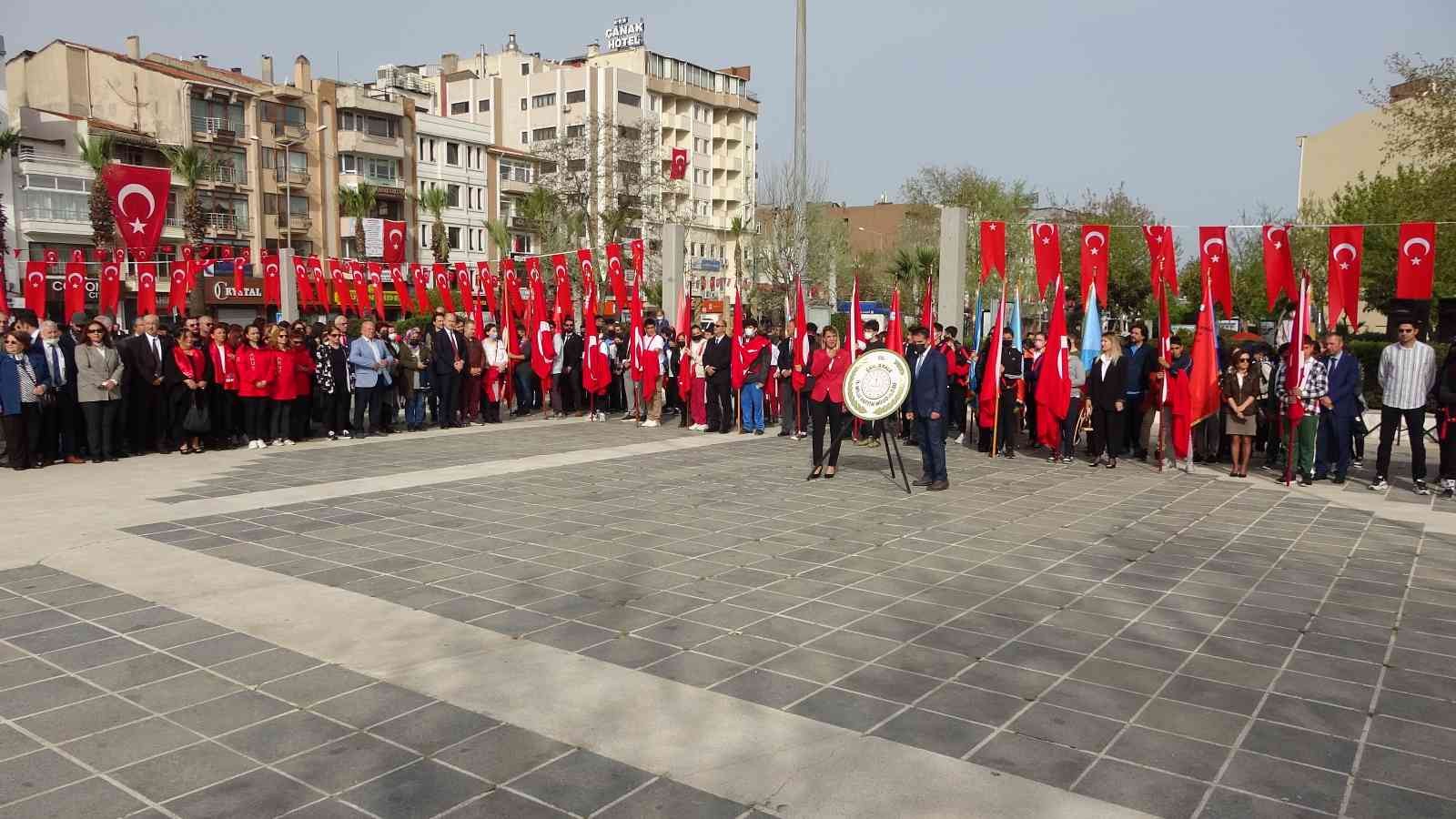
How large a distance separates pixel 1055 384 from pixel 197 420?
11.7 metres

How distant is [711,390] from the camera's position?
685 inches

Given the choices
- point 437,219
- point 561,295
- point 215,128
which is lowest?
point 561,295

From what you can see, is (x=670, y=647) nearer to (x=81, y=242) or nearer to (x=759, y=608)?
(x=759, y=608)

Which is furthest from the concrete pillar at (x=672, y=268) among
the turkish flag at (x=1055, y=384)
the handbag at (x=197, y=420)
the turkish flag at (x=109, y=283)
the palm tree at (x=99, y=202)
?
the palm tree at (x=99, y=202)

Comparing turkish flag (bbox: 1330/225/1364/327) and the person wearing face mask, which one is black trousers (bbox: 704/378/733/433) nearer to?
the person wearing face mask

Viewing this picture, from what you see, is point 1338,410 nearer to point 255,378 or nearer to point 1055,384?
point 1055,384

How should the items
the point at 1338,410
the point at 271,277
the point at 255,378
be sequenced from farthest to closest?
the point at 271,277 → the point at 255,378 → the point at 1338,410

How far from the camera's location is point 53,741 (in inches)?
175

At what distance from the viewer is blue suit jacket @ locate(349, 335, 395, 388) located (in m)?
15.9

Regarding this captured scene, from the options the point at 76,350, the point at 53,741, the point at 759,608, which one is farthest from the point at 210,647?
the point at 76,350

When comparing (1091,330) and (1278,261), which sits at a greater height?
(1278,261)

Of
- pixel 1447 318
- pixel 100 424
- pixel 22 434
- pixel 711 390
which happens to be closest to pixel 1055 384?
pixel 711 390

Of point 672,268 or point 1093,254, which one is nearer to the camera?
point 1093,254

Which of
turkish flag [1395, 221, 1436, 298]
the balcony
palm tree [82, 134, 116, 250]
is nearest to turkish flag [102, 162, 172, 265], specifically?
turkish flag [1395, 221, 1436, 298]
